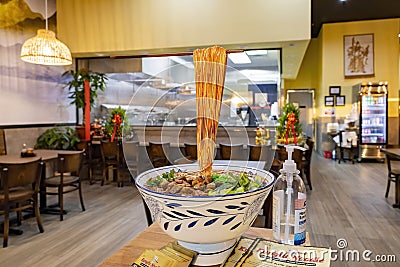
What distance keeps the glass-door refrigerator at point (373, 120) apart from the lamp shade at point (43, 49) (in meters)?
7.91

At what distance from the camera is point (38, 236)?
11.7 ft

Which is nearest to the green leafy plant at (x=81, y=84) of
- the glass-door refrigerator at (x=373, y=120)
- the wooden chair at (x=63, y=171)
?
the wooden chair at (x=63, y=171)

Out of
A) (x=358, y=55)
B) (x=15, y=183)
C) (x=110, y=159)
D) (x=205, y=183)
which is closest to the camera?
(x=205, y=183)

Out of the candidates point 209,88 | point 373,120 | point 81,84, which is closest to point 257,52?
point 81,84

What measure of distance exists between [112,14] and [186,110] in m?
6.32

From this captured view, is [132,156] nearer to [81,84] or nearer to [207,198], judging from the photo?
[207,198]

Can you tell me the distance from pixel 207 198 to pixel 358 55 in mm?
10415

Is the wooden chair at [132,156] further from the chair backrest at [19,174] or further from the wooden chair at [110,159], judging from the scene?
the wooden chair at [110,159]

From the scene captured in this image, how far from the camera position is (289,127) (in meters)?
5.86

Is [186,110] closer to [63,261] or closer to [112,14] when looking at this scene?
[63,261]

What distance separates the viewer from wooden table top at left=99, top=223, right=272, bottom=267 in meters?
1.00

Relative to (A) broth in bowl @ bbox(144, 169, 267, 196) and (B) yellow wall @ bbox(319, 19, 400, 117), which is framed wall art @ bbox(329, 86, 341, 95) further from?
(A) broth in bowl @ bbox(144, 169, 267, 196)

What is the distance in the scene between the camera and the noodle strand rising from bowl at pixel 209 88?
0.88 meters

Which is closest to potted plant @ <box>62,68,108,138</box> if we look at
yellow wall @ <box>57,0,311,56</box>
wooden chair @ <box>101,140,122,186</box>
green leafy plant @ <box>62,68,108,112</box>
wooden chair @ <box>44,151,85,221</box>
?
green leafy plant @ <box>62,68,108,112</box>
